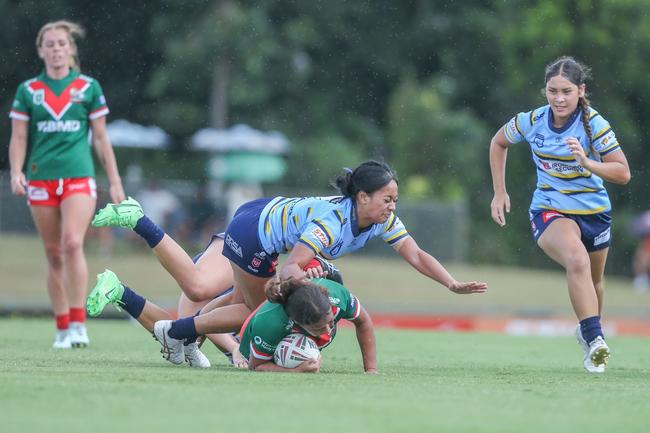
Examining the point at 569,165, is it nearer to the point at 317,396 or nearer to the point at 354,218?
the point at 354,218

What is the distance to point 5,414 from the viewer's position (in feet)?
16.1

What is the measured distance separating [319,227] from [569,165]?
2.05 metres

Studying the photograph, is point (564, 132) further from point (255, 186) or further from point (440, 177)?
point (440, 177)

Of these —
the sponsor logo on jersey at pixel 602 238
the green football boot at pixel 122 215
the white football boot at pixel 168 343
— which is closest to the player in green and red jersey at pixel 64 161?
the green football boot at pixel 122 215

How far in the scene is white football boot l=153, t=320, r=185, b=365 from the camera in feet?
24.3

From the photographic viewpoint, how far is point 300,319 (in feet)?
22.3

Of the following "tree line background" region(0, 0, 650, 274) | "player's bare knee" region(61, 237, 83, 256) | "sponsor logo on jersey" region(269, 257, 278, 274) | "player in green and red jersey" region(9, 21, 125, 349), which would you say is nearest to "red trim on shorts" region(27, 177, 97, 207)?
"player in green and red jersey" region(9, 21, 125, 349)

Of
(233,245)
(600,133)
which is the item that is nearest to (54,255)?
(233,245)

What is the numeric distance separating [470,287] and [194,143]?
2498 cm

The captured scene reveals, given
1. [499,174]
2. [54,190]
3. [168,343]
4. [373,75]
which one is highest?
[373,75]

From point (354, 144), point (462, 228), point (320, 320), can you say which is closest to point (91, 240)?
point (462, 228)

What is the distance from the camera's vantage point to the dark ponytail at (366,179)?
7.14 m

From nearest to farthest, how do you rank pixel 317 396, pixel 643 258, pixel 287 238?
pixel 317 396
pixel 287 238
pixel 643 258

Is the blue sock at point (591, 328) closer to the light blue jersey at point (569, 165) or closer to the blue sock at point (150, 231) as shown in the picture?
the light blue jersey at point (569, 165)
